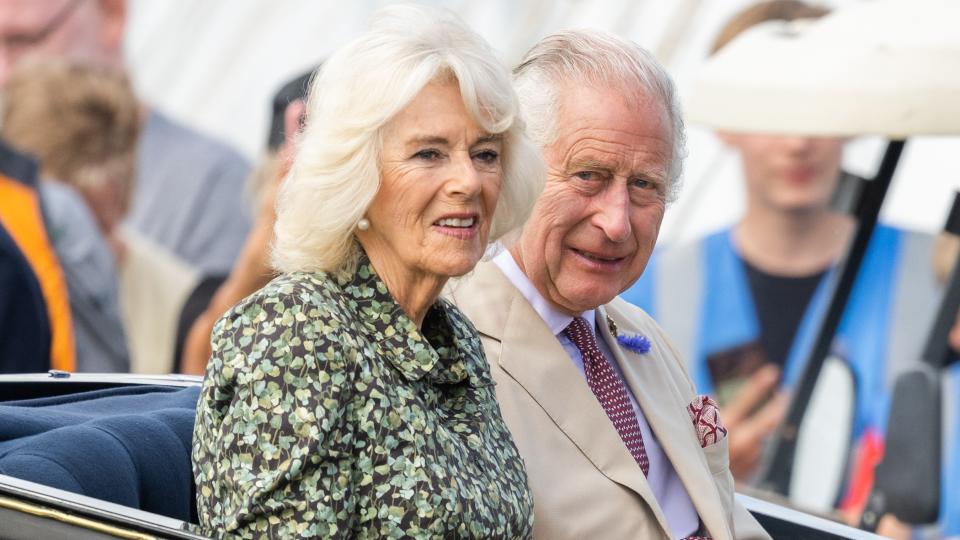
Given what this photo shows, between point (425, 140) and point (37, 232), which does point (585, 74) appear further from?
point (37, 232)

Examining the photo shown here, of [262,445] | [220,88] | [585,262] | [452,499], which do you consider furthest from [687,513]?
[220,88]

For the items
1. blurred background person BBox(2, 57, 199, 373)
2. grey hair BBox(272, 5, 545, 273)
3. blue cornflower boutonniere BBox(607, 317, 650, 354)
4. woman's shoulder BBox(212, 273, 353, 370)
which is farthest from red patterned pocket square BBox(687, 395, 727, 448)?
blurred background person BBox(2, 57, 199, 373)

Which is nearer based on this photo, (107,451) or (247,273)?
(107,451)

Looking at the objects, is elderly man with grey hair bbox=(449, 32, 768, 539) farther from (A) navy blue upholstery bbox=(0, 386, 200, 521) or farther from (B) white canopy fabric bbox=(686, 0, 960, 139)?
(B) white canopy fabric bbox=(686, 0, 960, 139)

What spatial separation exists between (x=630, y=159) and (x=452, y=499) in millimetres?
799

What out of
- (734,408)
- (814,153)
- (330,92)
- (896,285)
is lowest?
(734,408)

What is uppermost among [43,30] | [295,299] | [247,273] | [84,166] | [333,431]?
[295,299]

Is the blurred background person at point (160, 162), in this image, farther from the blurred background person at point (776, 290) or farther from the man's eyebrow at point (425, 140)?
the man's eyebrow at point (425, 140)

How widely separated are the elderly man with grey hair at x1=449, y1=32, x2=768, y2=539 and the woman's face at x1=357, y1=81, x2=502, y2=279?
433 mm

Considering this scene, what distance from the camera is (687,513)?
247 centimetres

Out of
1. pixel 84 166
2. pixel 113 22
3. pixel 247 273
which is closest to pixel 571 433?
pixel 247 273

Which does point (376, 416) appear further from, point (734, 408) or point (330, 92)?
point (734, 408)

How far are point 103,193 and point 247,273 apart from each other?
0.80 m

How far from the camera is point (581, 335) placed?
253cm
